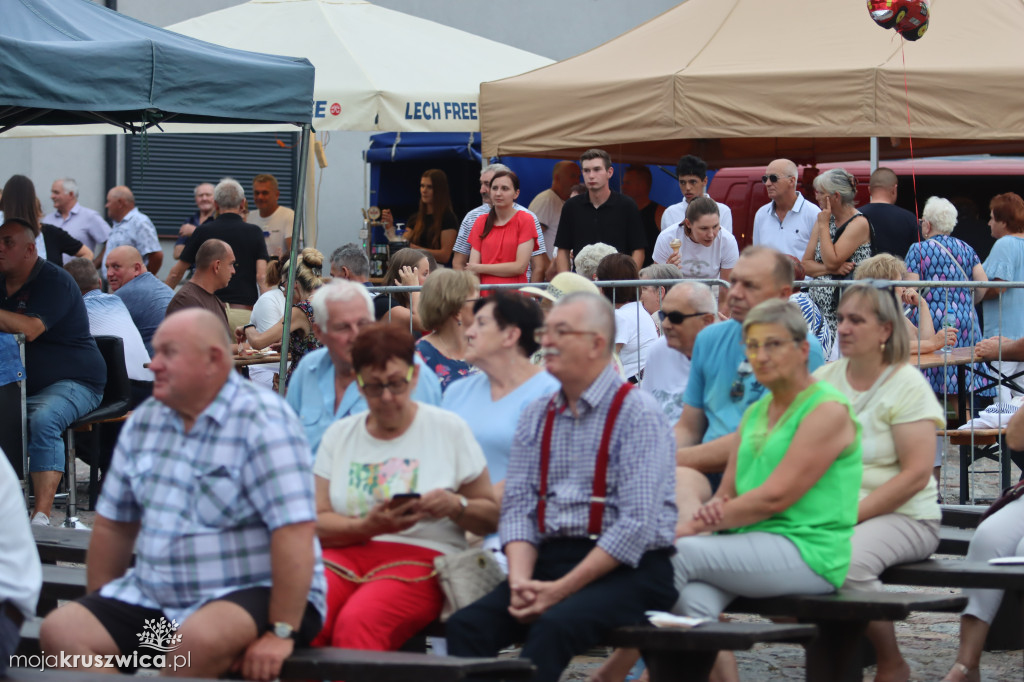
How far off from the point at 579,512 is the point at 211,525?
3.59ft

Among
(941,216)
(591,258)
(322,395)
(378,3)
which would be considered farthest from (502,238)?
(378,3)

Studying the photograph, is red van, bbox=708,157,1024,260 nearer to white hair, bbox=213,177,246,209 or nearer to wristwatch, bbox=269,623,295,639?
white hair, bbox=213,177,246,209

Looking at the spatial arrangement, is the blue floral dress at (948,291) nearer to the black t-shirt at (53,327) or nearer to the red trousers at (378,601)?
the red trousers at (378,601)

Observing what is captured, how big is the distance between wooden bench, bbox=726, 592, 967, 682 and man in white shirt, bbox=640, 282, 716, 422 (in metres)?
1.38

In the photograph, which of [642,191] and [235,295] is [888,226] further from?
[235,295]

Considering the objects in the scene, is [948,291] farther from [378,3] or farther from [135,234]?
[378,3]

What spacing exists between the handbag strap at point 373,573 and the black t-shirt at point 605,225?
555 cm

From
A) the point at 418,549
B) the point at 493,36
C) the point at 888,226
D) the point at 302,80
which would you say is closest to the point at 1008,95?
the point at 888,226

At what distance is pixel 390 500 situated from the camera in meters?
4.28

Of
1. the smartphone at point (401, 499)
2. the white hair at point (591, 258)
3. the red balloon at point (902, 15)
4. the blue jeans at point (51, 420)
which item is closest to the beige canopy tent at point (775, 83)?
the red balloon at point (902, 15)

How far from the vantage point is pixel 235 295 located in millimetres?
11367

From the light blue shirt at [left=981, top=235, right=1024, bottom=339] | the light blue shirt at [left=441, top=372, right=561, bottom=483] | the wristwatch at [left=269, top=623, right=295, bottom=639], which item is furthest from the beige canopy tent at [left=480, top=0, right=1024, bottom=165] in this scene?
the wristwatch at [left=269, top=623, right=295, bottom=639]

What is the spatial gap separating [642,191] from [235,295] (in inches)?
137

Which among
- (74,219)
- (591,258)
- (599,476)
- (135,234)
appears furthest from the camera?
(74,219)
